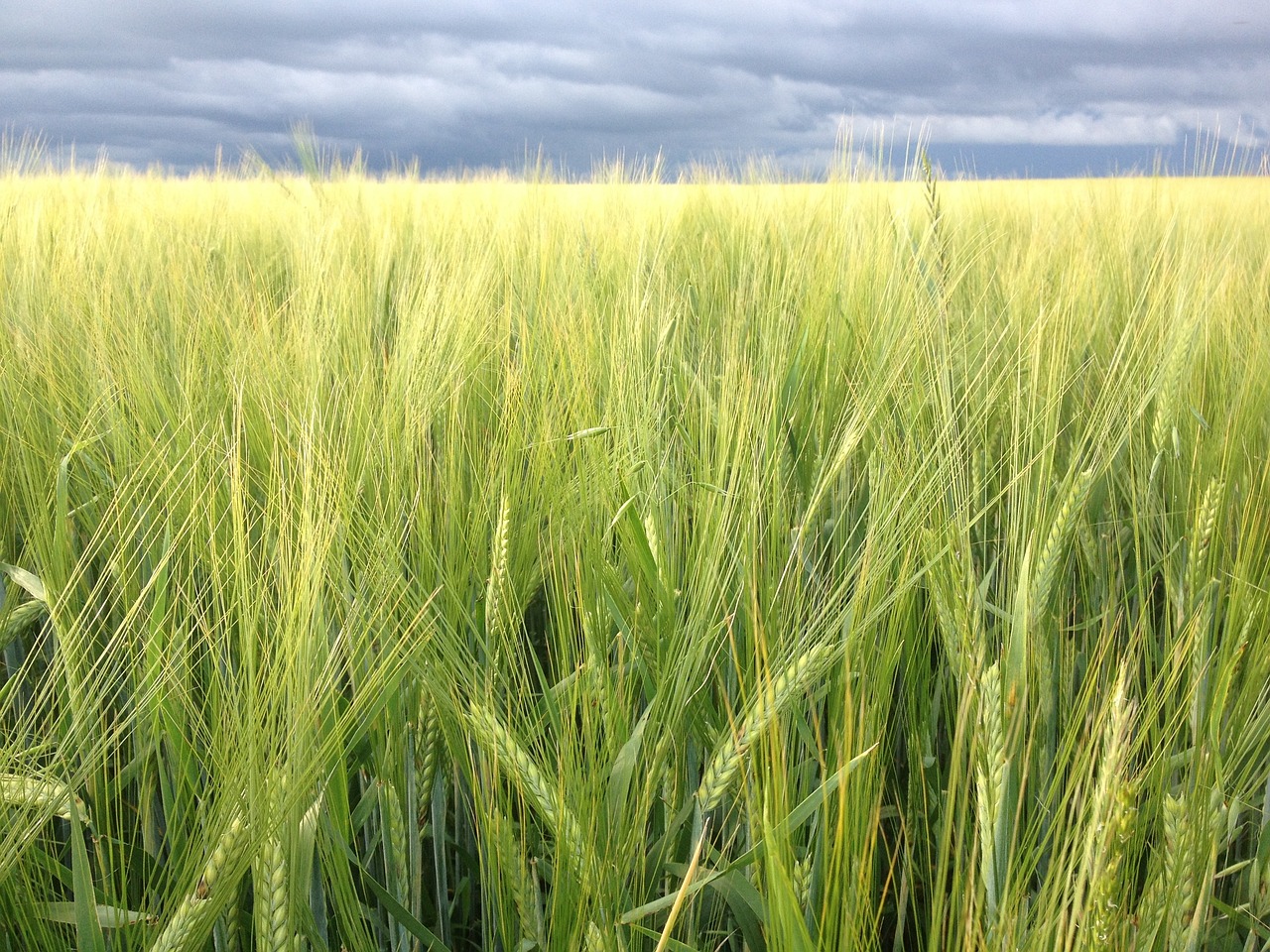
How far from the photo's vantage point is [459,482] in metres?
0.83

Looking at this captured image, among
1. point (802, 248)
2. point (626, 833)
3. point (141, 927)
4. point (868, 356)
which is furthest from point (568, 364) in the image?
point (802, 248)

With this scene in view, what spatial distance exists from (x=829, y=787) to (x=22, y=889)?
19.6 inches

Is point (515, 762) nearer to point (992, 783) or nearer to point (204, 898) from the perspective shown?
point (204, 898)

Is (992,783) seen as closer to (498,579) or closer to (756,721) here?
(756,721)

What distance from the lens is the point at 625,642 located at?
754 millimetres

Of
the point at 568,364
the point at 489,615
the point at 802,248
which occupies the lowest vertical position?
the point at 489,615

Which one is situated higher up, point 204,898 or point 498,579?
point 498,579

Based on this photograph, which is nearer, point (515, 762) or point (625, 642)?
point (515, 762)

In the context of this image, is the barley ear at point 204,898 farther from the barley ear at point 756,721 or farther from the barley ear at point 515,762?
the barley ear at point 756,721

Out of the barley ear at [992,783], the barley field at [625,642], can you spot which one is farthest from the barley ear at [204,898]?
the barley ear at [992,783]

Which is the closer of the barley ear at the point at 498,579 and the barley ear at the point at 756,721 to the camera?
the barley ear at the point at 756,721

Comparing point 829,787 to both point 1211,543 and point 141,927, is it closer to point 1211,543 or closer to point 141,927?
point 141,927

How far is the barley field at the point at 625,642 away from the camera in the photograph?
1.76 ft

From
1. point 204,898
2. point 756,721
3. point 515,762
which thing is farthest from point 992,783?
point 204,898
